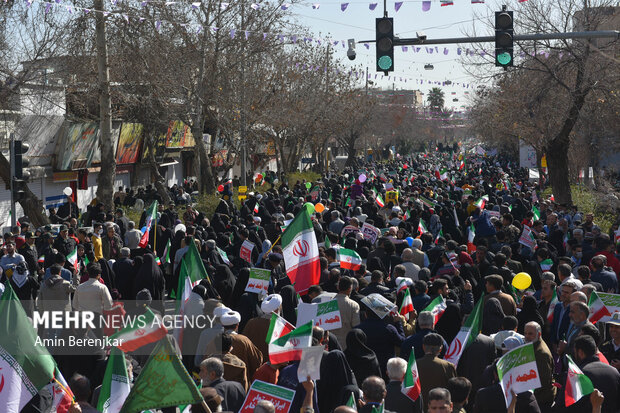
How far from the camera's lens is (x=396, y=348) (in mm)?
8516

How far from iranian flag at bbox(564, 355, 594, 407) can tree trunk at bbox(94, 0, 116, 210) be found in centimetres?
1757

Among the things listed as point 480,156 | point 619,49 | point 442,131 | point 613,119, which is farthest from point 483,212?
point 442,131

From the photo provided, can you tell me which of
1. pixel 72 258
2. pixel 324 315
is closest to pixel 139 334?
pixel 324 315

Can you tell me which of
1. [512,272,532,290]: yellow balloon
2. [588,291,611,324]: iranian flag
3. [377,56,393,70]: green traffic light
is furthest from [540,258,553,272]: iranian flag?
[377,56,393,70]: green traffic light

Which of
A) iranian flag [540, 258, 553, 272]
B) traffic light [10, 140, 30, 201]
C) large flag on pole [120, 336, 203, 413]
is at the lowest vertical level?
iranian flag [540, 258, 553, 272]

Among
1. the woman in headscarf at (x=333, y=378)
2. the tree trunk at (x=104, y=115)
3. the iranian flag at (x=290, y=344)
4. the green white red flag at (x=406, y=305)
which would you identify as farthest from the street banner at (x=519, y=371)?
the tree trunk at (x=104, y=115)

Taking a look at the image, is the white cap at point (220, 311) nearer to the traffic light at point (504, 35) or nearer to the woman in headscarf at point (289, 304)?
the woman in headscarf at point (289, 304)

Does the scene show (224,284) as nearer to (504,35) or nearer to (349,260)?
(349,260)

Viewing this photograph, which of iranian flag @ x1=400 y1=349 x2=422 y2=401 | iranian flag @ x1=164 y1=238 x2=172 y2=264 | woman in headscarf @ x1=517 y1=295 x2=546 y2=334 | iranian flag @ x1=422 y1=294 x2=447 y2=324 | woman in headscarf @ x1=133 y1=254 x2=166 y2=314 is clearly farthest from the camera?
iranian flag @ x1=164 y1=238 x2=172 y2=264

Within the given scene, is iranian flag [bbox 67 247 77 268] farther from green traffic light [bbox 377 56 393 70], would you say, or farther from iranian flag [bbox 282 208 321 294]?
green traffic light [bbox 377 56 393 70]

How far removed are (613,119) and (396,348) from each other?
24414mm

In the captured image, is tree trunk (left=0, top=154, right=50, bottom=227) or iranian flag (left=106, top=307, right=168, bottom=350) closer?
iranian flag (left=106, top=307, right=168, bottom=350)

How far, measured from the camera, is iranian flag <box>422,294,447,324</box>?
8779mm

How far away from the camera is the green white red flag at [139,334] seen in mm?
7934
